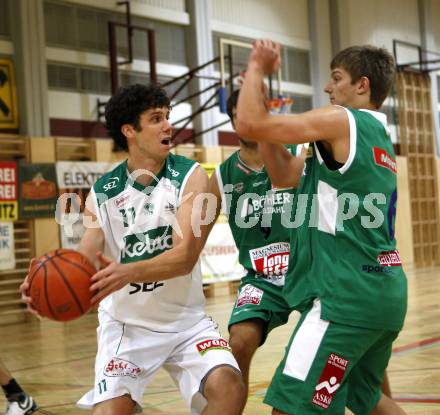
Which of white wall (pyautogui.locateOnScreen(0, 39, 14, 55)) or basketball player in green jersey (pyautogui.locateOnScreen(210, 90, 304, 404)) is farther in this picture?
white wall (pyautogui.locateOnScreen(0, 39, 14, 55))

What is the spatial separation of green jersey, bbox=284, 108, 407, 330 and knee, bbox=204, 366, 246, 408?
631 millimetres

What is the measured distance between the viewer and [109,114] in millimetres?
3859

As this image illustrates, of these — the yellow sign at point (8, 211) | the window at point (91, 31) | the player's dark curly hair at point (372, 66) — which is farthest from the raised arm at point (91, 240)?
the window at point (91, 31)

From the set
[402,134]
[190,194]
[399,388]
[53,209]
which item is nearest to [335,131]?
[190,194]

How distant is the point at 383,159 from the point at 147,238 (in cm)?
130

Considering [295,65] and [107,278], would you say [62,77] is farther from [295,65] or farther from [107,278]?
[107,278]

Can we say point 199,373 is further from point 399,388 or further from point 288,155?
point 399,388

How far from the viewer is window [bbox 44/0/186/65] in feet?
40.6

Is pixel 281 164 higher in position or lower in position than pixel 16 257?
higher

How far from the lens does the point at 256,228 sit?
13.8 ft

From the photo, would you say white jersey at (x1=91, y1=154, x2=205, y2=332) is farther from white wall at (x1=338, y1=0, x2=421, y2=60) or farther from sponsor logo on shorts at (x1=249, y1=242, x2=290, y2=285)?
white wall at (x1=338, y1=0, x2=421, y2=60)

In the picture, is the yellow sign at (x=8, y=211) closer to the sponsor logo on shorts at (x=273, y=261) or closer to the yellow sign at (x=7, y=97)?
the yellow sign at (x=7, y=97)

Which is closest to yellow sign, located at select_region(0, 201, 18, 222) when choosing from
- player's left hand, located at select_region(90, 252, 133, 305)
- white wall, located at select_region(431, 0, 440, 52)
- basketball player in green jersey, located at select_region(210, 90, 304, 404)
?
basketball player in green jersey, located at select_region(210, 90, 304, 404)

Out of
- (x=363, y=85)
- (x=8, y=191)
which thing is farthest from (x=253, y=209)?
(x=8, y=191)
